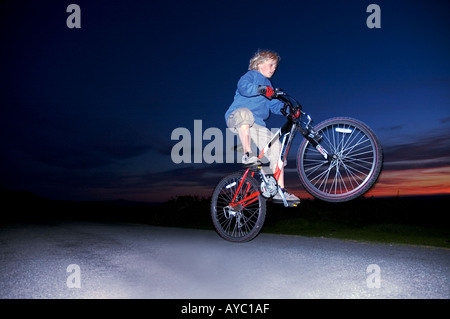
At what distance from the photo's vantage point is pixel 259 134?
18.5 ft

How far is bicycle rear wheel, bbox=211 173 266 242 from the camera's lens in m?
5.44

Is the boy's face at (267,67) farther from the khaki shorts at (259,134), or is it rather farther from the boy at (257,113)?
the khaki shorts at (259,134)

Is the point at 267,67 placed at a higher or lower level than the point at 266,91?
higher

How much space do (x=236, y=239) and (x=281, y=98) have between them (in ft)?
8.33

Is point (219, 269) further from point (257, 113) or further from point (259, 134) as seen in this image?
point (257, 113)

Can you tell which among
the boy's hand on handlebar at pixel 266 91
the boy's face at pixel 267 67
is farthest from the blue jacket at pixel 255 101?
the boy's hand on handlebar at pixel 266 91

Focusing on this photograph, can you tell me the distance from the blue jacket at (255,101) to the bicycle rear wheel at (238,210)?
1.09 m

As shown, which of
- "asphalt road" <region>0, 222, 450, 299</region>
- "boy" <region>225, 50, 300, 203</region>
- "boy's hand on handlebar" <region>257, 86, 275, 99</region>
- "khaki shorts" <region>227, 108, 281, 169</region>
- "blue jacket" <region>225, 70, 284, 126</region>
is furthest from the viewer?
"khaki shorts" <region>227, 108, 281, 169</region>

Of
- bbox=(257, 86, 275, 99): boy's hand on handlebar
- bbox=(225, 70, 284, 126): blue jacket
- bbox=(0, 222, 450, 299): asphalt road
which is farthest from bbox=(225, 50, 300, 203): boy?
bbox=(0, 222, 450, 299): asphalt road

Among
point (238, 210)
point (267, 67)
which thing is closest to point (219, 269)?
point (238, 210)

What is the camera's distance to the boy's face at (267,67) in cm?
540

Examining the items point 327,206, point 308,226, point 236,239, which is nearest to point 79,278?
point 236,239

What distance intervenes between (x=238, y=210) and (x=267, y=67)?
2.45 m

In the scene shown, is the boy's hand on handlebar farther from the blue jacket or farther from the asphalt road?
the asphalt road
